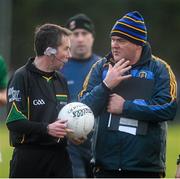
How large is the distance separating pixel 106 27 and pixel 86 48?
3152 centimetres

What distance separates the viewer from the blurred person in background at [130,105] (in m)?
7.92

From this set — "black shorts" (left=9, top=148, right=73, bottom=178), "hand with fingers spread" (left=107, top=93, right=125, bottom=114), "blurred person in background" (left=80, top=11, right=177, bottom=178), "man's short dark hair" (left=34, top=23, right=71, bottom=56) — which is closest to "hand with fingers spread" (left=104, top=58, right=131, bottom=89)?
"blurred person in background" (left=80, top=11, right=177, bottom=178)

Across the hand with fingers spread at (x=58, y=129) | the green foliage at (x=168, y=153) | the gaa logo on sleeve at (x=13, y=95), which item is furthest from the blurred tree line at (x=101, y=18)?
the hand with fingers spread at (x=58, y=129)

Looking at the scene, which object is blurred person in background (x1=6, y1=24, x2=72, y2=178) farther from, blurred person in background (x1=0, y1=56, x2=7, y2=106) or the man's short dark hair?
blurred person in background (x1=0, y1=56, x2=7, y2=106)

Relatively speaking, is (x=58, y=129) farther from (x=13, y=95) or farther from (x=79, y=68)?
(x=79, y=68)

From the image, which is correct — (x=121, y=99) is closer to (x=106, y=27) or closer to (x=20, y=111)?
(x=20, y=111)

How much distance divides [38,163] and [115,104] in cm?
95

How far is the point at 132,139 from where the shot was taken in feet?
26.0

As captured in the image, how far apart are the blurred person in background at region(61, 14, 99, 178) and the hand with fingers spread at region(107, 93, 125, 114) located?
1.88 metres

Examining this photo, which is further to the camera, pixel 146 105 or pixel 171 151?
pixel 171 151

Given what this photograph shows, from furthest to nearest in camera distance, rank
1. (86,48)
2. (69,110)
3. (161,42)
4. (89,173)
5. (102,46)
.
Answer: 1. (161,42)
2. (102,46)
3. (86,48)
4. (89,173)
5. (69,110)

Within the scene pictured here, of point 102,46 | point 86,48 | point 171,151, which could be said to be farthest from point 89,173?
point 102,46

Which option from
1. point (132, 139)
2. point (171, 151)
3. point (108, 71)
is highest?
point (108, 71)

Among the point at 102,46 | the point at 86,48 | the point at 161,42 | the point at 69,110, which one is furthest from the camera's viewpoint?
the point at 161,42
